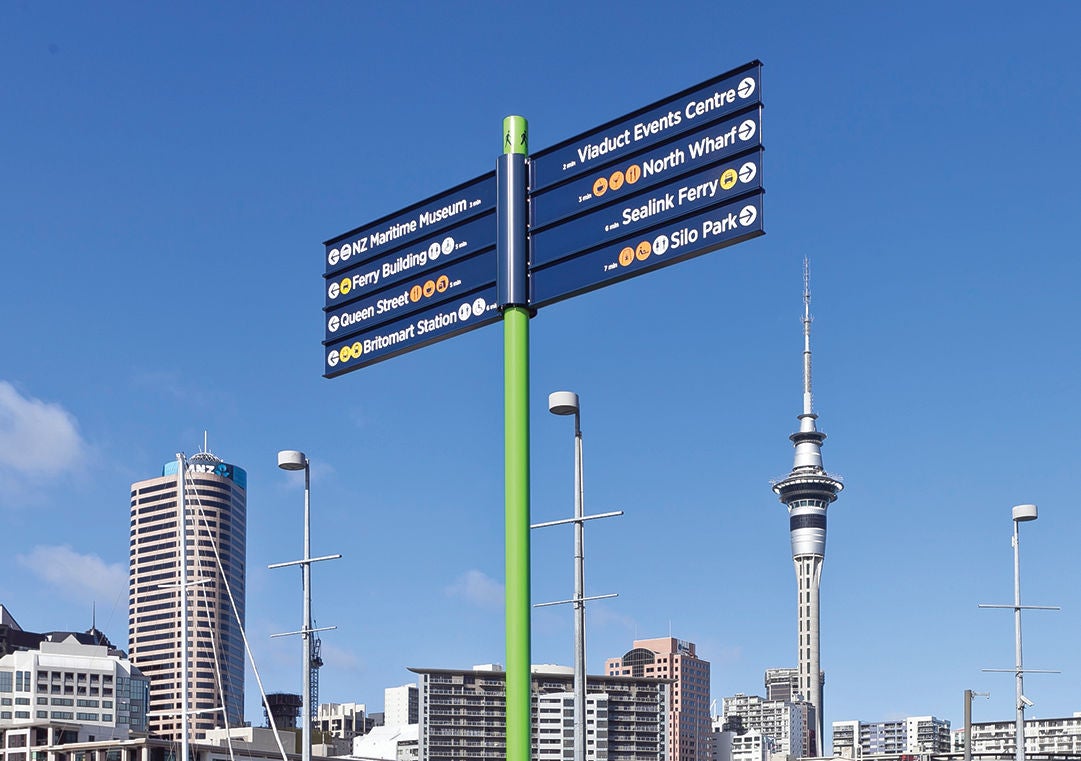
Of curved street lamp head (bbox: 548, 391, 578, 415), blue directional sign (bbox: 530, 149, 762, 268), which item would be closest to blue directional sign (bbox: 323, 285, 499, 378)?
blue directional sign (bbox: 530, 149, 762, 268)

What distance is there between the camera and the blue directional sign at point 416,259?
1903 cm

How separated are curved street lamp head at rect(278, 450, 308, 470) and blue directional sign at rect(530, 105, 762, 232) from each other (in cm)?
1312

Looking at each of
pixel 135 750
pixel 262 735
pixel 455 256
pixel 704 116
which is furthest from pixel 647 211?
pixel 262 735

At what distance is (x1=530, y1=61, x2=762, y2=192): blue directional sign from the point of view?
55.4 feet

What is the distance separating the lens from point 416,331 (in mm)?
19047

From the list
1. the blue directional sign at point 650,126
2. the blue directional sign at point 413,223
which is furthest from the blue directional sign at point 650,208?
the blue directional sign at point 413,223

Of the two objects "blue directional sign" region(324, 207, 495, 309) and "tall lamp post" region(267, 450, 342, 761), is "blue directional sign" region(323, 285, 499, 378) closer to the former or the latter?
"blue directional sign" region(324, 207, 495, 309)

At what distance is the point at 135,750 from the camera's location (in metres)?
151

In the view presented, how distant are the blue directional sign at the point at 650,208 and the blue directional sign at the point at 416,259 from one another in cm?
84

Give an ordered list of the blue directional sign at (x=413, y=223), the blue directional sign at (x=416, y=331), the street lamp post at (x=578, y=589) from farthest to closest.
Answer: the street lamp post at (x=578, y=589) → the blue directional sign at (x=413, y=223) → the blue directional sign at (x=416, y=331)

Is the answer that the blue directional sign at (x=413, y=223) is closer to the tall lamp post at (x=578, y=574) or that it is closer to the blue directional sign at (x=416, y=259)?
the blue directional sign at (x=416, y=259)

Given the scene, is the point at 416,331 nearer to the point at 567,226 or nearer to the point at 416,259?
the point at 416,259

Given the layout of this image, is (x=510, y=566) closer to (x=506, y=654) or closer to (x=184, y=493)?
(x=506, y=654)

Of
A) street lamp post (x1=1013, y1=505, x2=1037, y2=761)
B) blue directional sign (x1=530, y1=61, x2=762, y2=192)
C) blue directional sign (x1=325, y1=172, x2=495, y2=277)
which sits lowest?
street lamp post (x1=1013, y1=505, x2=1037, y2=761)
